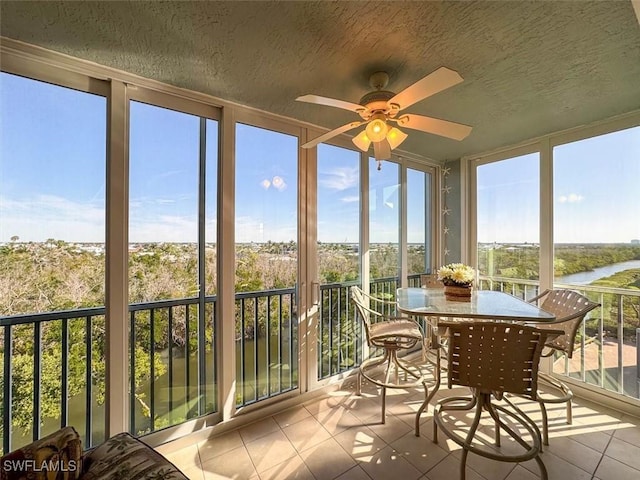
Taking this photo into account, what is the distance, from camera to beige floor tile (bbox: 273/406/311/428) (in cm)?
226

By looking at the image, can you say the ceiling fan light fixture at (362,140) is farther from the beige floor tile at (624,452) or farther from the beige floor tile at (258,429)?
the beige floor tile at (624,452)

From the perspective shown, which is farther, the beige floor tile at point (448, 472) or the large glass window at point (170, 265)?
the large glass window at point (170, 265)

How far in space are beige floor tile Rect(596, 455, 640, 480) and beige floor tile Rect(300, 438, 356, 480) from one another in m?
1.49

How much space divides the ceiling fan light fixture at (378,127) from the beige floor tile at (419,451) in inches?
80.1

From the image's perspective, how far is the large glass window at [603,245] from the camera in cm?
244

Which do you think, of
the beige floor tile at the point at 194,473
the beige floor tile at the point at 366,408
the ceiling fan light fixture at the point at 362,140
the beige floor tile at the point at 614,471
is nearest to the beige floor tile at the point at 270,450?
the beige floor tile at the point at 194,473

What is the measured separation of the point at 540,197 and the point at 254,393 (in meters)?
3.37

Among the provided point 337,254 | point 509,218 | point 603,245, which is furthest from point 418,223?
point 603,245

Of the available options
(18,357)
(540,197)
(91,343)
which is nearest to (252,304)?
(91,343)

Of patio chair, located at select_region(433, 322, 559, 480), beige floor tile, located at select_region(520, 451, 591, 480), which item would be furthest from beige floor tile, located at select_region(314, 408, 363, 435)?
beige floor tile, located at select_region(520, 451, 591, 480)

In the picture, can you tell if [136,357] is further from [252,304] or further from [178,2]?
[178,2]

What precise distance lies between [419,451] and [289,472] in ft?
2.85

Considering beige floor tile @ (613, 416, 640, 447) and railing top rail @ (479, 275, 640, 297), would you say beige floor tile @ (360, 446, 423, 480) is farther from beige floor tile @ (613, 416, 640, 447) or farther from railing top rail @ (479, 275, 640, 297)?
railing top rail @ (479, 275, 640, 297)

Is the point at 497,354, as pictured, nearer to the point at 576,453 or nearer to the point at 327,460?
the point at 576,453
